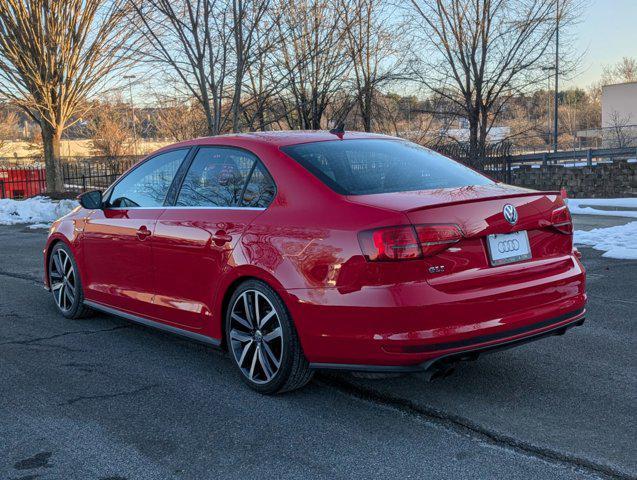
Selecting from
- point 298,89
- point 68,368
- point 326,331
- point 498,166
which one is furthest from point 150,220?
point 498,166

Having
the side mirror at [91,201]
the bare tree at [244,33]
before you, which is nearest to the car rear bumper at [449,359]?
the side mirror at [91,201]

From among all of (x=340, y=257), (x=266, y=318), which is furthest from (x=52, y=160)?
(x=340, y=257)

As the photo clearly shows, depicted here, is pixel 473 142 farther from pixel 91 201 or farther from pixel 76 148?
pixel 76 148

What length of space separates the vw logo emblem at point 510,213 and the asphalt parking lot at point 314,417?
1.01 metres

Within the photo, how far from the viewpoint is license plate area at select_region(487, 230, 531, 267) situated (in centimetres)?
372

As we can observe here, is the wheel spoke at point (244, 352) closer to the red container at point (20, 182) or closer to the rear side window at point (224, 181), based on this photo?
the rear side window at point (224, 181)

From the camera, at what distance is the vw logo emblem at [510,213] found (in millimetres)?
3770

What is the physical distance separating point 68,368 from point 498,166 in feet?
72.9

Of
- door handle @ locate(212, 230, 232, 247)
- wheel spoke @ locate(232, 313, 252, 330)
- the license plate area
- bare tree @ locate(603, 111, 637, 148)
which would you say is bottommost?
wheel spoke @ locate(232, 313, 252, 330)

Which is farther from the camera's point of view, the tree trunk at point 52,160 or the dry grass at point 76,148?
the dry grass at point 76,148

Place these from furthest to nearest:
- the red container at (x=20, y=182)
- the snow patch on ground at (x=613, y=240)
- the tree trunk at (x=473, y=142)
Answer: the red container at (x=20, y=182) → the tree trunk at (x=473, y=142) → the snow patch on ground at (x=613, y=240)

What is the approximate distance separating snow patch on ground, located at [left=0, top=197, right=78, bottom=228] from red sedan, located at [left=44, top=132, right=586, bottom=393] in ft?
39.8

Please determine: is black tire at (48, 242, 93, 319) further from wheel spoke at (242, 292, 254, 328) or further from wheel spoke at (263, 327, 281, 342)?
wheel spoke at (263, 327, 281, 342)

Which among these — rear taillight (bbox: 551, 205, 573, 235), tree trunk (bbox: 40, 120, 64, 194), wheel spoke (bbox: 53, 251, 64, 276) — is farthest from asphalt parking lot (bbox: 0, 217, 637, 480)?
tree trunk (bbox: 40, 120, 64, 194)
